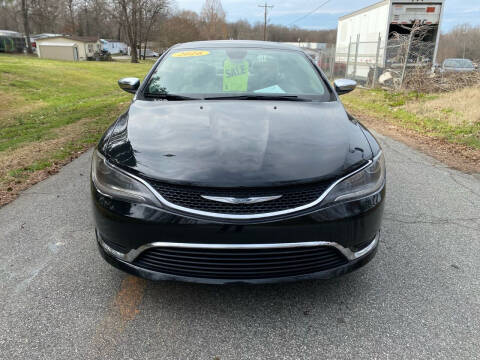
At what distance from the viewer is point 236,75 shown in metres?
3.45

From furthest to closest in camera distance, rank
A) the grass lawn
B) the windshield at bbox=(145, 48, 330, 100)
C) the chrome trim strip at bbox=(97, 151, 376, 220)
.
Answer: the grass lawn, the windshield at bbox=(145, 48, 330, 100), the chrome trim strip at bbox=(97, 151, 376, 220)

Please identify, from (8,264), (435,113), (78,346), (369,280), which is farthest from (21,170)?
(435,113)

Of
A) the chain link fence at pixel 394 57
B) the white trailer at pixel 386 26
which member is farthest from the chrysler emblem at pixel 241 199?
the white trailer at pixel 386 26

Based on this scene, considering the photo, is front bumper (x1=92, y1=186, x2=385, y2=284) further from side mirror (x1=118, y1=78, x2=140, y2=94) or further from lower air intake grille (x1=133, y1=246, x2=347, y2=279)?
side mirror (x1=118, y1=78, x2=140, y2=94)

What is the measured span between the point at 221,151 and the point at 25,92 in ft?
46.7

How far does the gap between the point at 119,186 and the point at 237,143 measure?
0.72m

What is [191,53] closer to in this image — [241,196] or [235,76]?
[235,76]

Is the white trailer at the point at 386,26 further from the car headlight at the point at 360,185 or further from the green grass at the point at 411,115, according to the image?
the car headlight at the point at 360,185

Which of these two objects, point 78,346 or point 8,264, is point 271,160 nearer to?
point 78,346

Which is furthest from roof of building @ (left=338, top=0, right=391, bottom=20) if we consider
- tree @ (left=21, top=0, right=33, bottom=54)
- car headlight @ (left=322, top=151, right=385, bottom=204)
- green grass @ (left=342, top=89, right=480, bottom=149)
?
tree @ (left=21, top=0, right=33, bottom=54)

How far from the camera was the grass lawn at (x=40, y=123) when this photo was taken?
5051 millimetres

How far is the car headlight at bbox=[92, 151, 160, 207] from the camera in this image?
2035 millimetres

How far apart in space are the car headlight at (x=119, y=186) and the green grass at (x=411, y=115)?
6173mm

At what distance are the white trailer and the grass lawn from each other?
393 inches
